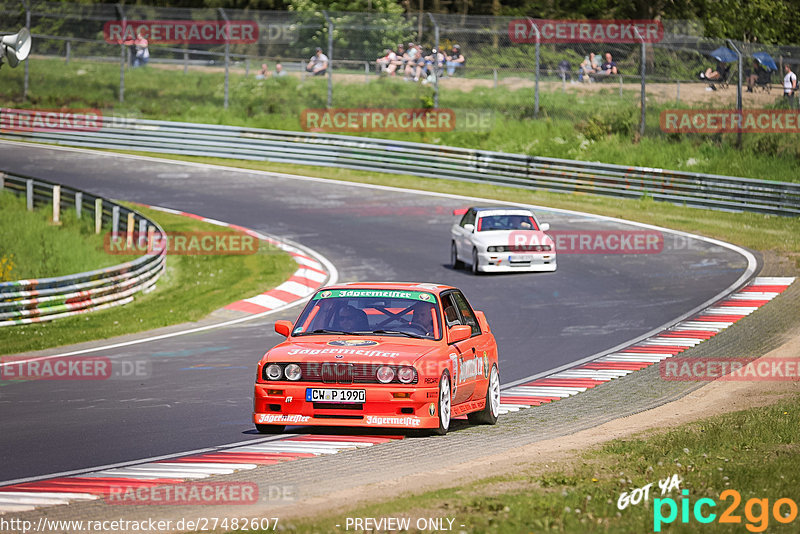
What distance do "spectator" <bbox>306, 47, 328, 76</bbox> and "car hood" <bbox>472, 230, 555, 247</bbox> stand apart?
1743 centimetres

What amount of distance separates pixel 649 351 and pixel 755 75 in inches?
729

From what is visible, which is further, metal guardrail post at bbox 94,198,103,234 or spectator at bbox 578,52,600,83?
spectator at bbox 578,52,600,83

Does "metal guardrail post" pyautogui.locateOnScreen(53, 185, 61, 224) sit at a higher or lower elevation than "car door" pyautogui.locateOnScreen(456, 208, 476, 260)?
lower

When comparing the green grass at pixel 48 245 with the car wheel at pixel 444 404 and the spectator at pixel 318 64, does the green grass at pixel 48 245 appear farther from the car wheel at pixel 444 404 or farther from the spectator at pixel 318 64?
the car wheel at pixel 444 404

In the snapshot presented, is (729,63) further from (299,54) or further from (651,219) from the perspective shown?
(299,54)

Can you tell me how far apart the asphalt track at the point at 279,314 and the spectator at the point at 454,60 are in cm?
563

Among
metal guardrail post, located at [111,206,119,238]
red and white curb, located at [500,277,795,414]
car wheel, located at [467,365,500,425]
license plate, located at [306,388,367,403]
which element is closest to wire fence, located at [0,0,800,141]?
metal guardrail post, located at [111,206,119,238]

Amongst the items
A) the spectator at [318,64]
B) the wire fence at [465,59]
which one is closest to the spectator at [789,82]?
the wire fence at [465,59]

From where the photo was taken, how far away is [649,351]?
16.5 meters

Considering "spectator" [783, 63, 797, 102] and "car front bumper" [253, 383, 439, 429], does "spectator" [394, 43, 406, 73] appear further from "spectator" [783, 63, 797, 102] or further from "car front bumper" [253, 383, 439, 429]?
"car front bumper" [253, 383, 439, 429]

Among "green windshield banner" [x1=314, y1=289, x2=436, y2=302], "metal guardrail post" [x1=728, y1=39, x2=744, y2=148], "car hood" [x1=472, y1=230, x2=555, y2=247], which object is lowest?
"car hood" [x1=472, y1=230, x2=555, y2=247]

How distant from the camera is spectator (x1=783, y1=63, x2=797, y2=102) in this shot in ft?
104

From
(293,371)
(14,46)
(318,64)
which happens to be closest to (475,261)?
(14,46)

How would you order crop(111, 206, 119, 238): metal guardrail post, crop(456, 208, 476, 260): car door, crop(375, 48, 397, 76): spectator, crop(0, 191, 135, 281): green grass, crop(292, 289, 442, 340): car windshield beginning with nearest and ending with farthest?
1. crop(292, 289, 442, 340): car windshield
2. crop(456, 208, 476, 260): car door
3. crop(0, 191, 135, 281): green grass
4. crop(111, 206, 119, 238): metal guardrail post
5. crop(375, 48, 397, 76): spectator
